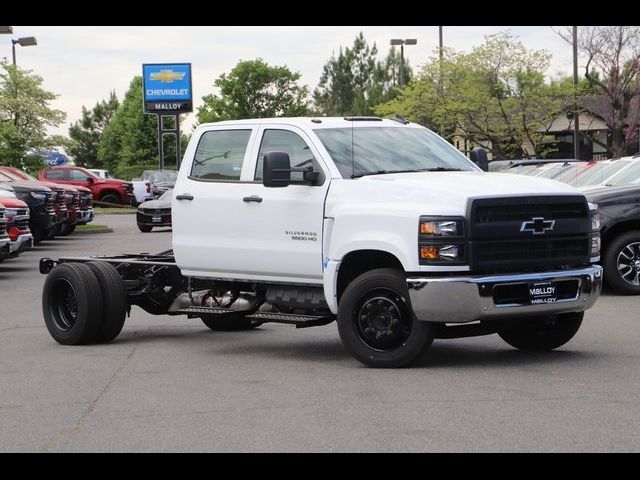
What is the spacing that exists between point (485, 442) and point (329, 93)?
106 m

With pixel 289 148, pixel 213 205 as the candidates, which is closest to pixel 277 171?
pixel 289 148

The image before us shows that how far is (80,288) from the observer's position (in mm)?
11484

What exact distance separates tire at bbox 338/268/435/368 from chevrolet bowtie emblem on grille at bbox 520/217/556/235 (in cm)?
103

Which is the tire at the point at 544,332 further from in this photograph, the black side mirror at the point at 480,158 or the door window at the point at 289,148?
the door window at the point at 289,148

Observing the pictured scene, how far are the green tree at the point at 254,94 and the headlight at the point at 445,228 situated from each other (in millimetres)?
80666

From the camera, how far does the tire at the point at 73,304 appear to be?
37.6 feet

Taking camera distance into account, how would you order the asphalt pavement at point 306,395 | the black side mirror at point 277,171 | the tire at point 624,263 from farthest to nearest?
the tire at point 624,263 → the black side mirror at point 277,171 → the asphalt pavement at point 306,395

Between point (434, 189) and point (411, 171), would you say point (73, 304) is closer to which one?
point (411, 171)

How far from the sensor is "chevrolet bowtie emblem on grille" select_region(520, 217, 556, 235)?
9398 millimetres

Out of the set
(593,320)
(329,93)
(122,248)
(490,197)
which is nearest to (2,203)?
(122,248)

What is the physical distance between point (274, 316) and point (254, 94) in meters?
82.4

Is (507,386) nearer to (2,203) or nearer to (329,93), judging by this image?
(2,203)

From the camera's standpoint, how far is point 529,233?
30.9ft

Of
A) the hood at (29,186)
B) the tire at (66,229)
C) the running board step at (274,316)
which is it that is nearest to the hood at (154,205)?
the tire at (66,229)
